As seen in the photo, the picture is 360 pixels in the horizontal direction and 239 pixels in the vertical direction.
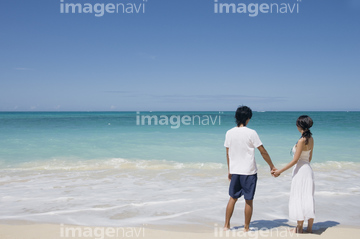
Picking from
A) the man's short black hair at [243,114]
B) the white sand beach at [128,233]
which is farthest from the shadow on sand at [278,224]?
the man's short black hair at [243,114]

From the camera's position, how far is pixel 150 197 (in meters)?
5.54

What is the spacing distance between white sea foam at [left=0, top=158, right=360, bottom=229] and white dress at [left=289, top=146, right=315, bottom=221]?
0.83 metres

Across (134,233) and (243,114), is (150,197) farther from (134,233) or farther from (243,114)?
(243,114)

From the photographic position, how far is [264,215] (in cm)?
457

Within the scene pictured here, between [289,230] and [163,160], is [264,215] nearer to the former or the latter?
[289,230]

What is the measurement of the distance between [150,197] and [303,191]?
3058 mm

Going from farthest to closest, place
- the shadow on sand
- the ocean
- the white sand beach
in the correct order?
the ocean, the shadow on sand, the white sand beach

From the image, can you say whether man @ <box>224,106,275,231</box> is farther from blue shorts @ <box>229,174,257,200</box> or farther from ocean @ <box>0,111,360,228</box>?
ocean @ <box>0,111,360,228</box>

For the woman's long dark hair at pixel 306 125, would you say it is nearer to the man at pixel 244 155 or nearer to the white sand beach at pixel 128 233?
the man at pixel 244 155

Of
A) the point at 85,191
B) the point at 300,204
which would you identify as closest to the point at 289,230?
the point at 300,204

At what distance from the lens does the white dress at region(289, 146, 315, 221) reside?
3.50m

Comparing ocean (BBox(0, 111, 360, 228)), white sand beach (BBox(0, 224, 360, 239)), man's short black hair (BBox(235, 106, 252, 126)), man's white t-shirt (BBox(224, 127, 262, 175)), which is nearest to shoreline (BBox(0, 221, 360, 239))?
white sand beach (BBox(0, 224, 360, 239))

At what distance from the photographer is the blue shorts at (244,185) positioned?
3494mm

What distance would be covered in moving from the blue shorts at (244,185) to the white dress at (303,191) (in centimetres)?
58
